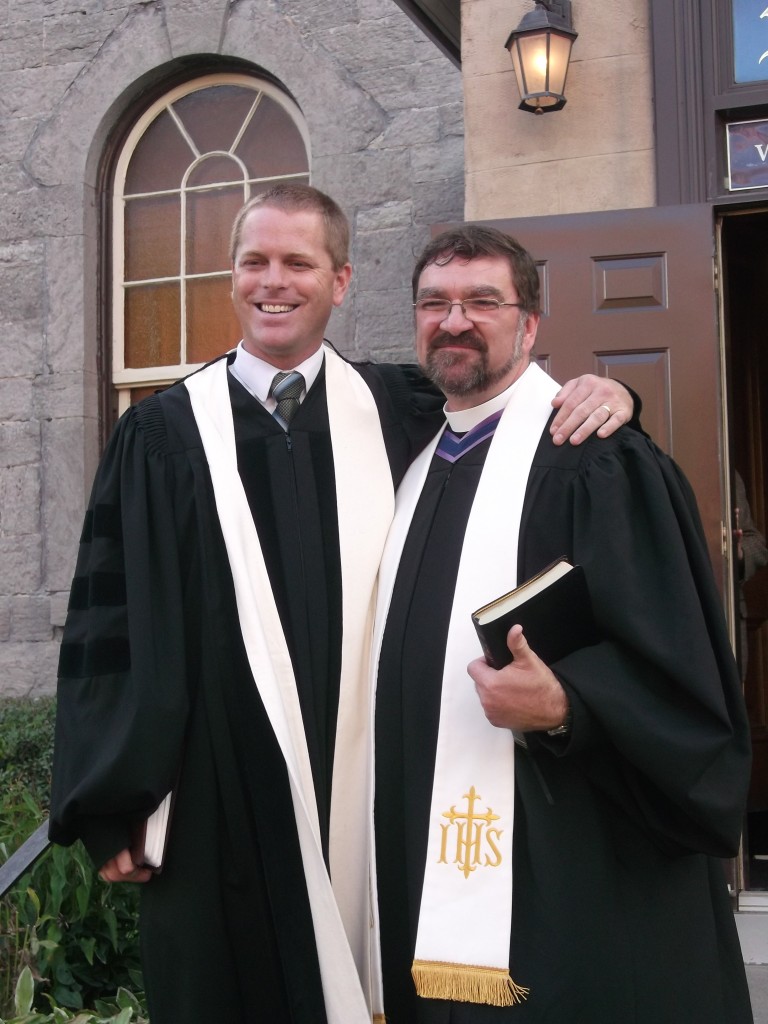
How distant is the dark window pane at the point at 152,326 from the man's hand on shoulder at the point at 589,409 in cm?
455

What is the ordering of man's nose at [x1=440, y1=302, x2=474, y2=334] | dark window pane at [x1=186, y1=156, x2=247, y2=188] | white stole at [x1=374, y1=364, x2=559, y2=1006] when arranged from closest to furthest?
white stole at [x1=374, y1=364, x2=559, y2=1006] → man's nose at [x1=440, y1=302, x2=474, y2=334] → dark window pane at [x1=186, y1=156, x2=247, y2=188]

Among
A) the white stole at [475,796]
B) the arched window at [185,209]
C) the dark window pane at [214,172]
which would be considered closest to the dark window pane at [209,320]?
the arched window at [185,209]

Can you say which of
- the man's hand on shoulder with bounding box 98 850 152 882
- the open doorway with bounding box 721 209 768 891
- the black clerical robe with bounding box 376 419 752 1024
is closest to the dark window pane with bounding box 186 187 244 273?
the open doorway with bounding box 721 209 768 891

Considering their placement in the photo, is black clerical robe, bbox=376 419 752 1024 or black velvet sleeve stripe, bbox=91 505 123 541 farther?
black velvet sleeve stripe, bbox=91 505 123 541

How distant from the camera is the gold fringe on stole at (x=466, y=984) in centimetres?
227

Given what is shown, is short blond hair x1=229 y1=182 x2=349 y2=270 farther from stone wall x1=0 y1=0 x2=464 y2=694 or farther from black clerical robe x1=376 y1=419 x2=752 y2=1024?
stone wall x1=0 y1=0 x2=464 y2=694

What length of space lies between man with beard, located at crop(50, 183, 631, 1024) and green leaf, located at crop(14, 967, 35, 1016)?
107cm

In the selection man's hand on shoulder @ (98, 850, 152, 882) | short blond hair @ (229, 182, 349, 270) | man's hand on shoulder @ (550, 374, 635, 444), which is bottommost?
man's hand on shoulder @ (98, 850, 152, 882)

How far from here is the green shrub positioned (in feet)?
12.1

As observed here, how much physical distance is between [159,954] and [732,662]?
1.32 metres

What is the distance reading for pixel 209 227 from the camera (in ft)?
22.3

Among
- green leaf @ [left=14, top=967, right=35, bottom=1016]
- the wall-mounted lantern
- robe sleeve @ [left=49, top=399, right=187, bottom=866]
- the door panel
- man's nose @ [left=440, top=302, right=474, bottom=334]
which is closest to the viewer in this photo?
robe sleeve @ [left=49, top=399, right=187, bottom=866]

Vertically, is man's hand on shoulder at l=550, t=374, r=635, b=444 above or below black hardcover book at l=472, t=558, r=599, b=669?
above

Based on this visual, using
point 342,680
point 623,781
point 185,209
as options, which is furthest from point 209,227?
point 623,781
